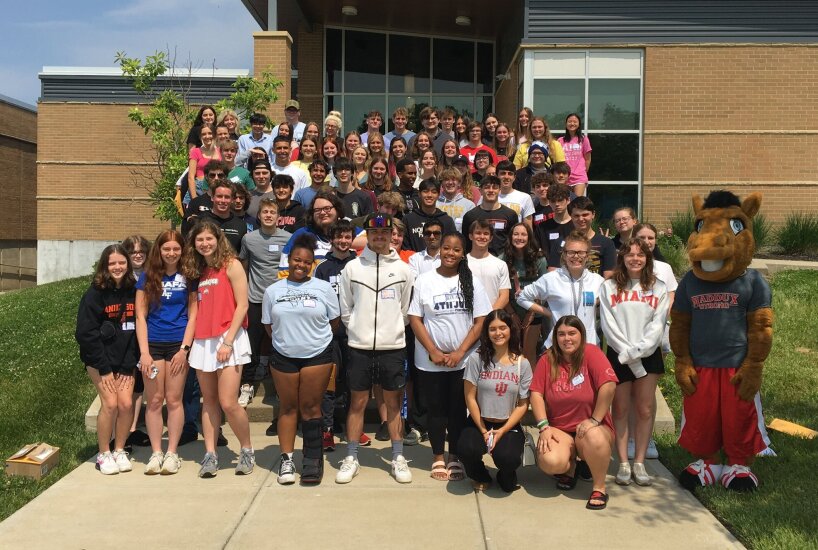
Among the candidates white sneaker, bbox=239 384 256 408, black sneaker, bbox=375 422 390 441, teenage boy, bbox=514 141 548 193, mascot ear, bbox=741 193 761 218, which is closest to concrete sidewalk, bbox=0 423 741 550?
black sneaker, bbox=375 422 390 441

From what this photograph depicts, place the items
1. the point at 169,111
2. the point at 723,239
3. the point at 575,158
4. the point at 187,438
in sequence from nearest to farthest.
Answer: the point at 723,239 < the point at 187,438 < the point at 575,158 < the point at 169,111

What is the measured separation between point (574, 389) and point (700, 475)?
1.12 meters

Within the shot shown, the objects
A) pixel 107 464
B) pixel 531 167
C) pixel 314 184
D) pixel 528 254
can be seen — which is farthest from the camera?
pixel 531 167

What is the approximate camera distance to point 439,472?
18.9ft

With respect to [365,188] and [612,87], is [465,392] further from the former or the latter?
[612,87]

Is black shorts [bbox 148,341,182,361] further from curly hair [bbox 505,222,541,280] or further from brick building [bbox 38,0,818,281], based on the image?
brick building [bbox 38,0,818,281]

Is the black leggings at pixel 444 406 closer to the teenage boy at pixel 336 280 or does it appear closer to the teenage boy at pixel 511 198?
the teenage boy at pixel 336 280

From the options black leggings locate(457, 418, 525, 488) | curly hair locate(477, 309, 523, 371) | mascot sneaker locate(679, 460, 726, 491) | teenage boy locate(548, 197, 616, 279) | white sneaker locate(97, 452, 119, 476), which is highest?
teenage boy locate(548, 197, 616, 279)

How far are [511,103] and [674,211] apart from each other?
4.32m

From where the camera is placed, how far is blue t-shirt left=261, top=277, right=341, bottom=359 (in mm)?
5680

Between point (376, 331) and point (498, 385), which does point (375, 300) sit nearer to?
point (376, 331)

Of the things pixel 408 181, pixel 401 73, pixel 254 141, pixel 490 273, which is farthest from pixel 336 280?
pixel 401 73

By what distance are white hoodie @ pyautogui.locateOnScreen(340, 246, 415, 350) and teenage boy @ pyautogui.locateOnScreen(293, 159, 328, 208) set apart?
2.32 meters

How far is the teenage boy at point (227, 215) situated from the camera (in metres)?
7.05
